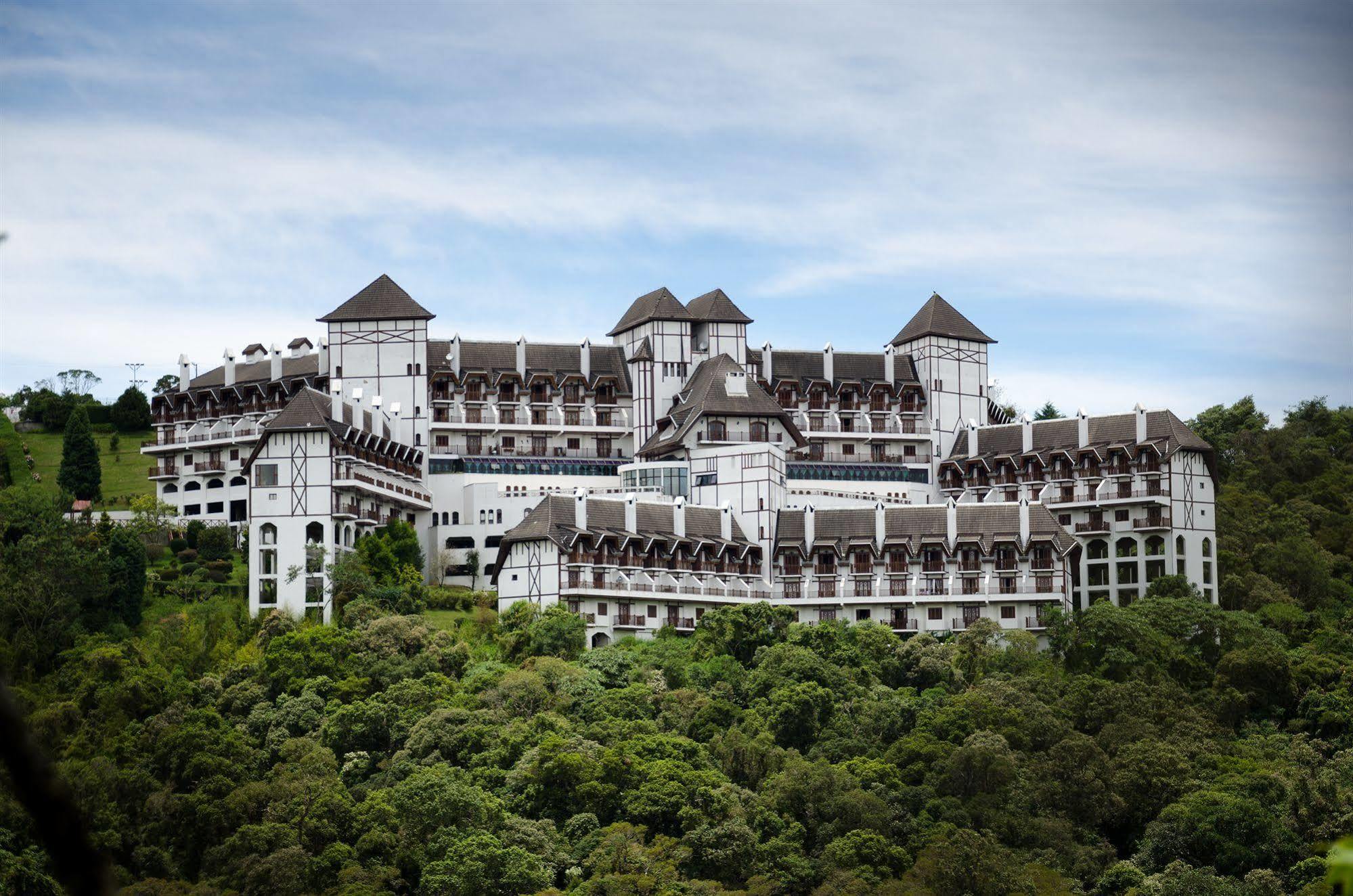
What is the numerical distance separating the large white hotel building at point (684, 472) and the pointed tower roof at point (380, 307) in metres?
0.13

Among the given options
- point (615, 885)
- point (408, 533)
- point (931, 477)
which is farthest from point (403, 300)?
point (615, 885)

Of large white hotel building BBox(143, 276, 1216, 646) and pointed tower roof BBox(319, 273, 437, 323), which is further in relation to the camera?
pointed tower roof BBox(319, 273, 437, 323)

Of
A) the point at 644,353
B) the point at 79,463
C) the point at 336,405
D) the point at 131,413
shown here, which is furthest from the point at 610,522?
the point at 131,413

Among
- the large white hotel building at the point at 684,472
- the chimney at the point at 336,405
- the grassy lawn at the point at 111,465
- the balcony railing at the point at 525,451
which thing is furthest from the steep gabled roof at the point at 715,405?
the grassy lawn at the point at 111,465

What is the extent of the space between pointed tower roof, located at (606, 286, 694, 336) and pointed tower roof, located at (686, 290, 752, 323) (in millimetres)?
820

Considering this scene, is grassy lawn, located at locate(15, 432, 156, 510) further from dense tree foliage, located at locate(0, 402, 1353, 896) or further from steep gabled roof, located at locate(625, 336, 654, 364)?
steep gabled roof, located at locate(625, 336, 654, 364)

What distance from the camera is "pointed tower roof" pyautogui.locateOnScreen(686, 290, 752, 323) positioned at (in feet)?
342

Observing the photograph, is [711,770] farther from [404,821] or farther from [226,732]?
[226,732]

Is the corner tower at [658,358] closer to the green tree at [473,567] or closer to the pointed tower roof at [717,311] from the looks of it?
the pointed tower roof at [717,311]

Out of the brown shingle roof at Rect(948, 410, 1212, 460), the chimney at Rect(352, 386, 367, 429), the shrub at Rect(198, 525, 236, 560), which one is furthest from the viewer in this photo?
the brown shingle roof at Rect(948, 410, 1212, 460)

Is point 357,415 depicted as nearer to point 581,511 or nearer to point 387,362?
point 387,362

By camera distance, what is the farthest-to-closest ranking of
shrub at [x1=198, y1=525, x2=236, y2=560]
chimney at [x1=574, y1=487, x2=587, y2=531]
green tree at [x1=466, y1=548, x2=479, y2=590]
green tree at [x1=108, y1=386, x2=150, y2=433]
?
green tree at [x1=108, y1=386, x2=150, y2=433] < green tree at [x1=466, y1=548, x2=479, y2=590] < shrub at [x1=198, y1=525, x2=236, y2=560] < chimney at [x1=574, y1=487, x2=587, y2=531]

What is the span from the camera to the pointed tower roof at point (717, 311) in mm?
104312

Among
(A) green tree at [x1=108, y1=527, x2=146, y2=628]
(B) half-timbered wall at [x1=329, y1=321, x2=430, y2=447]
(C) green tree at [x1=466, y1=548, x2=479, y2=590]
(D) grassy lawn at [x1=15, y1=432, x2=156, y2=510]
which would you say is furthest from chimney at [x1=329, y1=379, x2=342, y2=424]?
(D) grassy lawn at [x1=15, y1=432, x2=156, y2=510]
